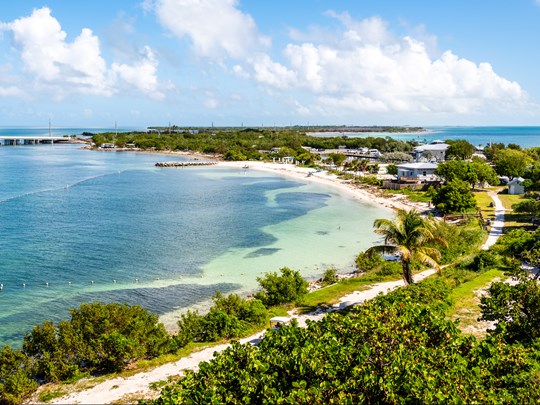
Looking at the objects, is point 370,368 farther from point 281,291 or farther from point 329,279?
point 329,279

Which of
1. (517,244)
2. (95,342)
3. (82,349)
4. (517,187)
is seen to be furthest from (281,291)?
(517,187)

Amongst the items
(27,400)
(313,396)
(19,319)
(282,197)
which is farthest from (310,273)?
(282,197)

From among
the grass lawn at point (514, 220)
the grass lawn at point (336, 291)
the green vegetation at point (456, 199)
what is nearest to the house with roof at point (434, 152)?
the grass lawn at point (514, 220)

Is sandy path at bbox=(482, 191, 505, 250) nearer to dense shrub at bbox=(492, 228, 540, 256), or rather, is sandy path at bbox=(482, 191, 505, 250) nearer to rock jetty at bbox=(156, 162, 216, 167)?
dense shrub at bbox=(492, 228, 540, 256)

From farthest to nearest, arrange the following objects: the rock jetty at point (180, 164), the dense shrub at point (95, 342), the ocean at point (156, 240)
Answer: the rock jetty at point (180, 164) → the ocean at point (156, 240) → the dense shrub at point (95, 342)

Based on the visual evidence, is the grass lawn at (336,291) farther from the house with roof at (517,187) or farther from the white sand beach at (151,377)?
the house with roof at (517,187)

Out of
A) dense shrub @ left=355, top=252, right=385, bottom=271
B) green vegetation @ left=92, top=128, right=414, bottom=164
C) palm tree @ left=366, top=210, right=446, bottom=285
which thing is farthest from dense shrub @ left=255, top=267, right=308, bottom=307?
green vegetation @ left=92, top=128, right=414, bottom=164
